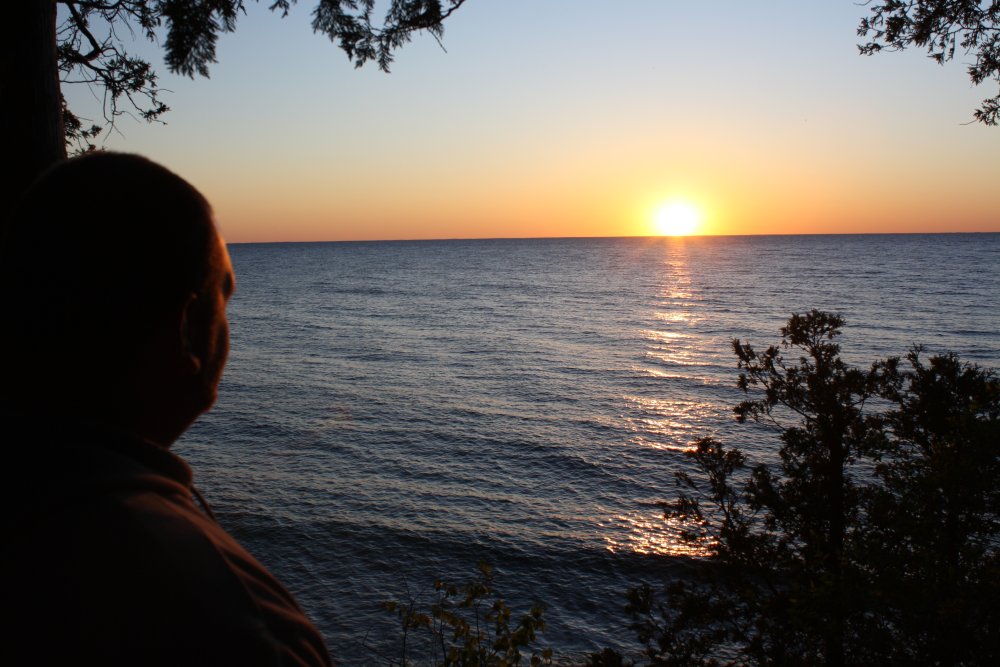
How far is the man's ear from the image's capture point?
1.09 m

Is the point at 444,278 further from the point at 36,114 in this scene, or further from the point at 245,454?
the point at 36,114

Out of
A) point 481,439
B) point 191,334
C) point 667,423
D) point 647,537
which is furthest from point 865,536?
point 667,423

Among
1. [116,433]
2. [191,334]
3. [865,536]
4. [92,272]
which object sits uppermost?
[92,272]

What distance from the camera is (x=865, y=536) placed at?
20.9ft

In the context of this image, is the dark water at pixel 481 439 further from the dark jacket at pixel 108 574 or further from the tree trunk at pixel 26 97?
the dark jacket at pixel 108 574

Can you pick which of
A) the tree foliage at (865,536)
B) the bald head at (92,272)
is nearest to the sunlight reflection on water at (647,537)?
the tree foliage at (865,536)

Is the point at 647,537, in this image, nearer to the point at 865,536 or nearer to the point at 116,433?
the point at 865,536

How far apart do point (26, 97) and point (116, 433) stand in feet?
9.32

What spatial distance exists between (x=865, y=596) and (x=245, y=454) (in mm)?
17445

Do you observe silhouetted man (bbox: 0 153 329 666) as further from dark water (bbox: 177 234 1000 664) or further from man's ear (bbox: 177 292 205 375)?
dark water (bbox: 177 234 1000 664)

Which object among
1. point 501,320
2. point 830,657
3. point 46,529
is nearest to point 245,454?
point 830,657

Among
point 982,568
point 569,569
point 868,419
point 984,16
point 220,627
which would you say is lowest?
point 569,569

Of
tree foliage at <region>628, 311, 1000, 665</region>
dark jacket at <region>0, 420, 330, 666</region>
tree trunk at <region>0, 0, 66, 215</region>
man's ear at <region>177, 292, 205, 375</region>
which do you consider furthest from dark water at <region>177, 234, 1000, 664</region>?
dark jacket at <region>0, 420, 330, 666</region>

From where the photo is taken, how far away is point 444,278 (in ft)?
296
